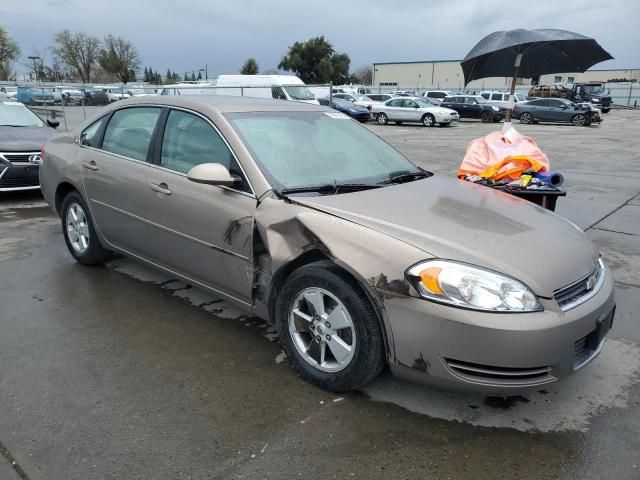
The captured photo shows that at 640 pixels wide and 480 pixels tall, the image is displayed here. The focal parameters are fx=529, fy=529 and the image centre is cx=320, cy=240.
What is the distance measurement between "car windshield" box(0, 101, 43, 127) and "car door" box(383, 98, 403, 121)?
20.9m

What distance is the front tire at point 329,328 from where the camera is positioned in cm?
266

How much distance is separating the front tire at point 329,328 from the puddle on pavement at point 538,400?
0.25m

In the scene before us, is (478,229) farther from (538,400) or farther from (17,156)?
(17,156)

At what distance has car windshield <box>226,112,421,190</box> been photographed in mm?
3318

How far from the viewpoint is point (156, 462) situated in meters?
2.37

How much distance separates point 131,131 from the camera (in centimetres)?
423

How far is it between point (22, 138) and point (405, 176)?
257 inches

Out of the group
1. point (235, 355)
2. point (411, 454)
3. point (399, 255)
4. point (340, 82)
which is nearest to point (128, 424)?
point (235, 355)

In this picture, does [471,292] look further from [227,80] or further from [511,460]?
[227,80]

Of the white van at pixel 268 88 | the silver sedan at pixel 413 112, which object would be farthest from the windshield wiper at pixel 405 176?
the silver sedan at pixel 413 112

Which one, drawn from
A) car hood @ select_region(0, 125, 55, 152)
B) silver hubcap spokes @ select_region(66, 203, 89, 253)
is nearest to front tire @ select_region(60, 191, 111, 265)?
silver hubcap spokes @ select_region(66, 203, 89, 253)

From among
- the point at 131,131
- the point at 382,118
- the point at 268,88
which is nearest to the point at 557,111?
the point at 382,118

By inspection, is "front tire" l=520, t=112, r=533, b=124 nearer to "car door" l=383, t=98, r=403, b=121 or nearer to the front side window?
"car door" l=383, t=98, r=403, b=121

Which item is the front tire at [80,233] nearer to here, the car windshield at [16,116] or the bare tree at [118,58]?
the car windshield at [16,116]
